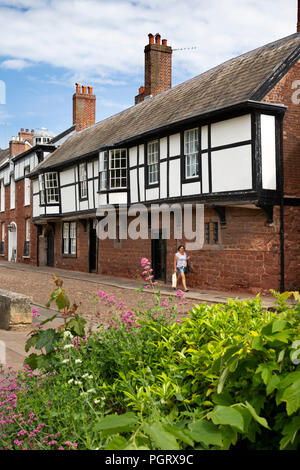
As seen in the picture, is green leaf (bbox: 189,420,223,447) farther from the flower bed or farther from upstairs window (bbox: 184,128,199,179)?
upstairs window (bbox: 184,128,199,179)

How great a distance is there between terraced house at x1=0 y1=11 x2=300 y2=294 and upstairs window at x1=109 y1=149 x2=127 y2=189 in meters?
0.04

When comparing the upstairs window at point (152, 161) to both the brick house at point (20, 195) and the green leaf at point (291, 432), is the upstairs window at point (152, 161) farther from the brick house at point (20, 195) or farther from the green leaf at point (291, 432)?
the green leaf at point (291, 432)

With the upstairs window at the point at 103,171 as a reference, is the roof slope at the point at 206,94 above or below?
above

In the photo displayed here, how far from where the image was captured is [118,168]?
68.1 ft

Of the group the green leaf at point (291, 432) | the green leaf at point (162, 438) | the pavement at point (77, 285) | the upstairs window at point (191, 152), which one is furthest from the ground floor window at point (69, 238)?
the green leaf at point (162, 438)

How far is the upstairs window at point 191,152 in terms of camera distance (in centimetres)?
1648

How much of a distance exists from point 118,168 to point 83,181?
4.26 metres

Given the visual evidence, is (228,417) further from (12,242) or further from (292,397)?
(12,242)

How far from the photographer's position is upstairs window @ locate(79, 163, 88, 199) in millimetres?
24263

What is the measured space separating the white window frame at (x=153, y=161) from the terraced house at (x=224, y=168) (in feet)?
0.16

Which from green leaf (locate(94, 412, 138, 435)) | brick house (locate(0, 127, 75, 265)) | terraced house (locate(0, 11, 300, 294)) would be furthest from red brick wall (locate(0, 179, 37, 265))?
green leaf (locate(94, 412, 138, 435))

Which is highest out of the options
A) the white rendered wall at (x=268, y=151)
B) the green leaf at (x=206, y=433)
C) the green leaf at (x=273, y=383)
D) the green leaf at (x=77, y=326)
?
the white rendered wall at (x=268, y=151)
